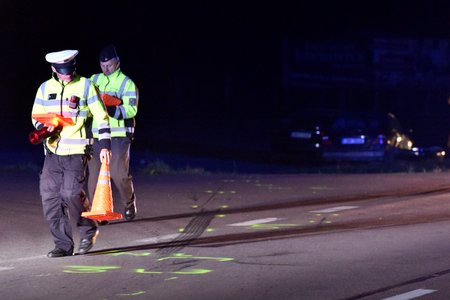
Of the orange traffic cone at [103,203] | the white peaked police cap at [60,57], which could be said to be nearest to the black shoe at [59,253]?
the orange traffic cone at [103,203]

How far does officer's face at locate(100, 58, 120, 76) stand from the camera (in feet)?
44.3

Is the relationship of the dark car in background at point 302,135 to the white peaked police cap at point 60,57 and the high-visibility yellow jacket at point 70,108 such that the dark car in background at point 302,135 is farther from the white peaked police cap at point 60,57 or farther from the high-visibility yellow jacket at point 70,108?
the white peaked police cap at point 60,57

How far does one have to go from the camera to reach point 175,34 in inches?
1960

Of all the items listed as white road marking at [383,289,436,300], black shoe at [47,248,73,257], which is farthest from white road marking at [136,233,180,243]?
white road marking at [383,289,436,300]

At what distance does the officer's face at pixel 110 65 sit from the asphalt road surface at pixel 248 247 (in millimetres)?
1776

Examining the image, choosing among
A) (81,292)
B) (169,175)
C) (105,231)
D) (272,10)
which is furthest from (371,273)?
(272,10)

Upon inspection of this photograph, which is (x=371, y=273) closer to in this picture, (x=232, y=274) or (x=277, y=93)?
(x=232, y=274)

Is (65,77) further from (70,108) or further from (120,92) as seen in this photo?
(120,92)

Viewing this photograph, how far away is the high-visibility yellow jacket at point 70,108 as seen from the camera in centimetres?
1085

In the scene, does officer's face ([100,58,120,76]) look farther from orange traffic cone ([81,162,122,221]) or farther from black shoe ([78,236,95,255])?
black shoe ([78,236,95,255])

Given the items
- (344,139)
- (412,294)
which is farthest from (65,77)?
(344,139)

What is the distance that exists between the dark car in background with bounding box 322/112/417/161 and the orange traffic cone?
1755cm

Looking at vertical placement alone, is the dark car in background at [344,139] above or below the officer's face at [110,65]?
below

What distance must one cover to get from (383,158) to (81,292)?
1998 cm
